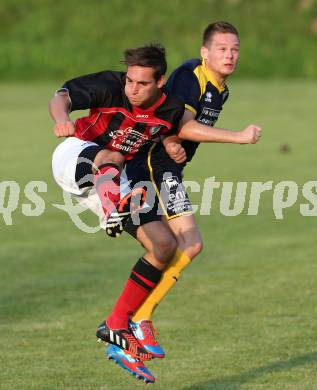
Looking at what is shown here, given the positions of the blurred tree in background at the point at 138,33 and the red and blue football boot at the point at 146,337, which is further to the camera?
the blurred tree in background at the point at 138,33

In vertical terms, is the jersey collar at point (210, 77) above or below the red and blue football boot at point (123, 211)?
above

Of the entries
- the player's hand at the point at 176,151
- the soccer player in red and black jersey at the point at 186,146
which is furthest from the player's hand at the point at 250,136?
the player's hand at the point at 176,151

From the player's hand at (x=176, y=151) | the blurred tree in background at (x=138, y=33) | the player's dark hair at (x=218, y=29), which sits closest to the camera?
the player's hand at (x=176, y=151)

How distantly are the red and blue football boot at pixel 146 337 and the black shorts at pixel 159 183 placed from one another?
2.30ft

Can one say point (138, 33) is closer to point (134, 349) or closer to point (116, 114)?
point (116, 114)

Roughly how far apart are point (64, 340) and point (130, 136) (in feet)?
9.23

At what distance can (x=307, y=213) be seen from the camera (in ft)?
59.2

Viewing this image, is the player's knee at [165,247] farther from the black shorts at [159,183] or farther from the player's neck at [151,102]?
the player's neck at [151,102]

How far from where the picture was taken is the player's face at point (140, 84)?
810 cm

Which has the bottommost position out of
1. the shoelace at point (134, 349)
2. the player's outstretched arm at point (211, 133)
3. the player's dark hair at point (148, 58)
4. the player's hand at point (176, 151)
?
the shoelace at point (134, 349)

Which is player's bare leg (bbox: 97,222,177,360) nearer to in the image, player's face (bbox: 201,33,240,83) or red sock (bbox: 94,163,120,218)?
red sock (bbox: 94,163,120,218)

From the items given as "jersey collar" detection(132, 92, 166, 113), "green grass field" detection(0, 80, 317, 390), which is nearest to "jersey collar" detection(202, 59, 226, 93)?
"jersey collar" detection(132, 92, 166, 113)

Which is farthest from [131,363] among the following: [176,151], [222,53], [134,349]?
[222,53]

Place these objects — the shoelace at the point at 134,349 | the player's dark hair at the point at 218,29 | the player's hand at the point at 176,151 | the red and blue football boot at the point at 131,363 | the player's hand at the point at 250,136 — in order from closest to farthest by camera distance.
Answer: the player's hand at the point at 250,136
the red and blue football boot at the point at 131,363
the shoelace at the point at 134,349
the player's hand at the point at 176,151
the player's dark hair at the point at 218,29
